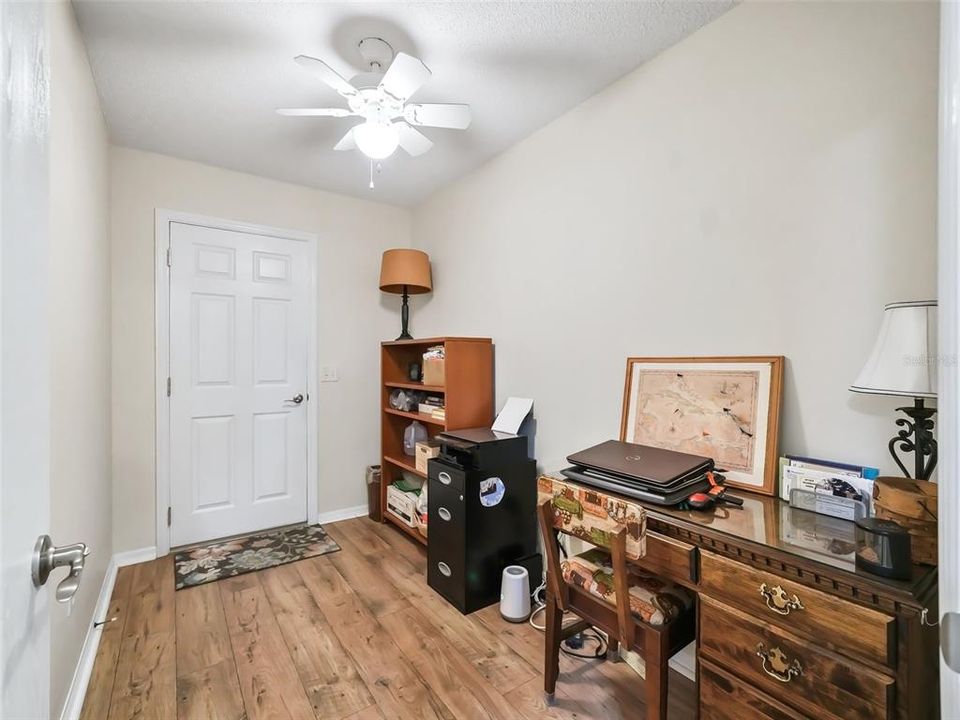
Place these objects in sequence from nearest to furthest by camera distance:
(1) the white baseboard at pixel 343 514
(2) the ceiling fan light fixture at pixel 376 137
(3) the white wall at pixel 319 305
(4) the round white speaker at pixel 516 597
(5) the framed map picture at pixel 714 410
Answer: (5) the framed map picture at pixel 714 410
(2) the ceiling fan light fixture at pixel 376 137
(4) the round white speaker at pixel 516 597
(3) the white wall at pixel 319 305
(1) the white baseboard at pixel 343 514

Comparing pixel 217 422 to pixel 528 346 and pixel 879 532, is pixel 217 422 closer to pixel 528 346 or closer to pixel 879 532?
pixel 528 346

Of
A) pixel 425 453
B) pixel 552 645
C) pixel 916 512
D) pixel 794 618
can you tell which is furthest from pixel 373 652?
pixel 916 512

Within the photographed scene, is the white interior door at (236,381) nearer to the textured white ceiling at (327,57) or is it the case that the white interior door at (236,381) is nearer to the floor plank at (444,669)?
the textured white ceiling at (327,57)

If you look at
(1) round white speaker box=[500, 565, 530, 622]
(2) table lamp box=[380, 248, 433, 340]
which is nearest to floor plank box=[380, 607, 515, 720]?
(1) round white speaker box=[500, 565, 530, 622]

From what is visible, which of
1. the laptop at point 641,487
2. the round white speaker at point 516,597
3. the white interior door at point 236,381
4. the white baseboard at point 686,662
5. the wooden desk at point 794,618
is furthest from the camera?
the white interior door at point 236,381

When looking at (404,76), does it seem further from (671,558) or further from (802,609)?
(802,609)

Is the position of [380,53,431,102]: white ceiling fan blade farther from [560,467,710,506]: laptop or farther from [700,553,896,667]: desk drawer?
[700,553,896,667]: desk drawer

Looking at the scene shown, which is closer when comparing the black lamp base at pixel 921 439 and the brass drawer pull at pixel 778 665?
the brass drawer pull at pixel 778 665

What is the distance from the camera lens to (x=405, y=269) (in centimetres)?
316

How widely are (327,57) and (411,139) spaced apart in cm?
44

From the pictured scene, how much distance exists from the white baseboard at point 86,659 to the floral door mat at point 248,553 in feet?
1.01

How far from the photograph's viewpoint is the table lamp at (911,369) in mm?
1030

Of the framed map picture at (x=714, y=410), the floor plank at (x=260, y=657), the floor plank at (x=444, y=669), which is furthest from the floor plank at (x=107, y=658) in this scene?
the framed map picture at (x=714, y=410)

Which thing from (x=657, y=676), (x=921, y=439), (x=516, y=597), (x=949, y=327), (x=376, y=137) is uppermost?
(x=376, y=137)
